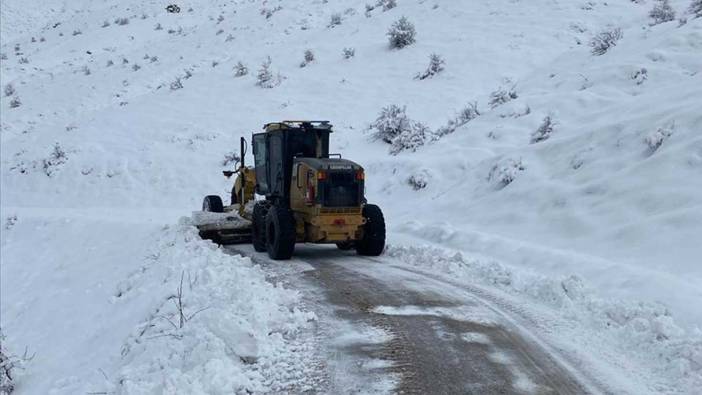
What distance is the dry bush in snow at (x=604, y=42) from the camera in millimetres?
20141

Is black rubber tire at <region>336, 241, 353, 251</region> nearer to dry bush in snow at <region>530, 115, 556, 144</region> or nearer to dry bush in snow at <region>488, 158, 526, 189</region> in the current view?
dry bush in snow at <region>488, 158, 526, 189</region>

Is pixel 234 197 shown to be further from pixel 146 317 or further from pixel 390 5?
pixel 390 5

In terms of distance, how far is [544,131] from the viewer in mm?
15742

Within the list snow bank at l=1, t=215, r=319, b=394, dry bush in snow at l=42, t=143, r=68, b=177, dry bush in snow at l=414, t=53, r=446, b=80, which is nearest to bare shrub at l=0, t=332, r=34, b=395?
snow bank at l=1, t=215, r=319, b=394

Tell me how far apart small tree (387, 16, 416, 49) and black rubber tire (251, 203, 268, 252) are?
53.8 feet

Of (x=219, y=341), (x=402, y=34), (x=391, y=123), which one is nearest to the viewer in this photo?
(x=219, y=341)

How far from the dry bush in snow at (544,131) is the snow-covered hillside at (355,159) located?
143 mm

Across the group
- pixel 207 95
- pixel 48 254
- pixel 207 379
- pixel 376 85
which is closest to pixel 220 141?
pixel 207 95

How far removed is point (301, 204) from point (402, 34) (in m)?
17.0

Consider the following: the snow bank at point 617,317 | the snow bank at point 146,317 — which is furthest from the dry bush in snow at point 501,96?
the snow bank at point 146,317

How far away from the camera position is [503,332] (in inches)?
267

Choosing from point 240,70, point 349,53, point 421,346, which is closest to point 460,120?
point 349,53

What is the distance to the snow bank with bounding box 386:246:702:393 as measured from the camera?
5633mm

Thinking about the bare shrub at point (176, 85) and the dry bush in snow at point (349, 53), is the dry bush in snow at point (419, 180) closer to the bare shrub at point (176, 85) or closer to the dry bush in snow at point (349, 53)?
the dry bush in snow at point (349, 53)
